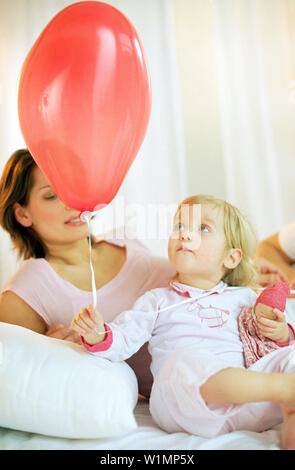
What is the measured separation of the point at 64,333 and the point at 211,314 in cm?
38

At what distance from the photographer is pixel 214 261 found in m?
1.36

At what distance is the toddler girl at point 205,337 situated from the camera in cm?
104

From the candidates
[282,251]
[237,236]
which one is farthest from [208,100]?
[237,236]

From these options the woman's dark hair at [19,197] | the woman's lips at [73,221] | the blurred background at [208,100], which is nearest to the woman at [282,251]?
the blurred background at [208,100]

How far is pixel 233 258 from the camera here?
1410 mm

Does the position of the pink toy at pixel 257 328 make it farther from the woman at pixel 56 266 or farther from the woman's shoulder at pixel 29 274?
the woman's shoulder at pixel 29 274

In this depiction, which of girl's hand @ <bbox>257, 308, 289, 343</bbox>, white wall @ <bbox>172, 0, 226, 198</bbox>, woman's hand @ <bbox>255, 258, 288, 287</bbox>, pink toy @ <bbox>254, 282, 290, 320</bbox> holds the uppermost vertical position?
white wall @ <bbox>172, 0, 226, 198</bbox>

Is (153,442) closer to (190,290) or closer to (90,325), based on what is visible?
(90,325)

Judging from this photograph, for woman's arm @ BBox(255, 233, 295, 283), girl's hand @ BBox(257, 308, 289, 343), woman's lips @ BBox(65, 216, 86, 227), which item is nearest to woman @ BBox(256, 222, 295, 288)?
woman's arm @ BBox(255, 233, 295, 283)

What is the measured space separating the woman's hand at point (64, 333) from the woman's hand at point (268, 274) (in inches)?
24.6

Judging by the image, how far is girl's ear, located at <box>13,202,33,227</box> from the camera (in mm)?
1563

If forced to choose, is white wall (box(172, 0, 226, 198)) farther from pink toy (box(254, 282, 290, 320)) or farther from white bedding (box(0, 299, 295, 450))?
white bedding (box(0, 299, 295, 450))

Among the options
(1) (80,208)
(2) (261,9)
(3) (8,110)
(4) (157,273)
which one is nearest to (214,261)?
(4) (157,273)
